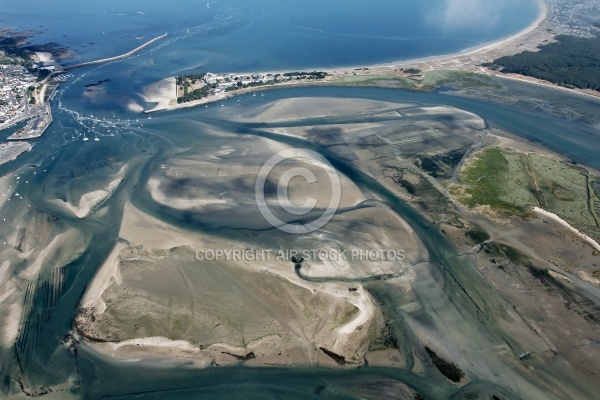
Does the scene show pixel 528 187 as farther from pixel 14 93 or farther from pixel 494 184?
pixel 14 93

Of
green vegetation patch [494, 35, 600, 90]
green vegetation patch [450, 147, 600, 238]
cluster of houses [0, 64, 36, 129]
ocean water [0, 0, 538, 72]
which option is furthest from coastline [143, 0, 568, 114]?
green vegetation patch [450, 147, 600, 238]

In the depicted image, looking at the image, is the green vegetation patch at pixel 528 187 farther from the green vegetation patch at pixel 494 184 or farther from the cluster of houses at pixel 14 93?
the cluster of houses at pixel 14 93

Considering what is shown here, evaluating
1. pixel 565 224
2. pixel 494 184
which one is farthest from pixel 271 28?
pixel 565 224

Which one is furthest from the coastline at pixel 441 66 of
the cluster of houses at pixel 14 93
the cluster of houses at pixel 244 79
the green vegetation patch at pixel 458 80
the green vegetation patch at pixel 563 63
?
the cluster of houses at pixel 14 93

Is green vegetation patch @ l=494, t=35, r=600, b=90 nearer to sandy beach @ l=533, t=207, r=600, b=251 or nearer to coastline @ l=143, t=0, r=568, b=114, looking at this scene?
coastline @ l=143, t=0, r=568, b=114

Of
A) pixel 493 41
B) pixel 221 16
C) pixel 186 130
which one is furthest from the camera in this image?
pixel 221 16

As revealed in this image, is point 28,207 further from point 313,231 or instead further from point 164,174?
point 313,231

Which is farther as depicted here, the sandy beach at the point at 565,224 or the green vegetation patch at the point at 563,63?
the green vegetation patch at the point at 563,63

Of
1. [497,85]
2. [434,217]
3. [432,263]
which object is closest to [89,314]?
[432,263]
